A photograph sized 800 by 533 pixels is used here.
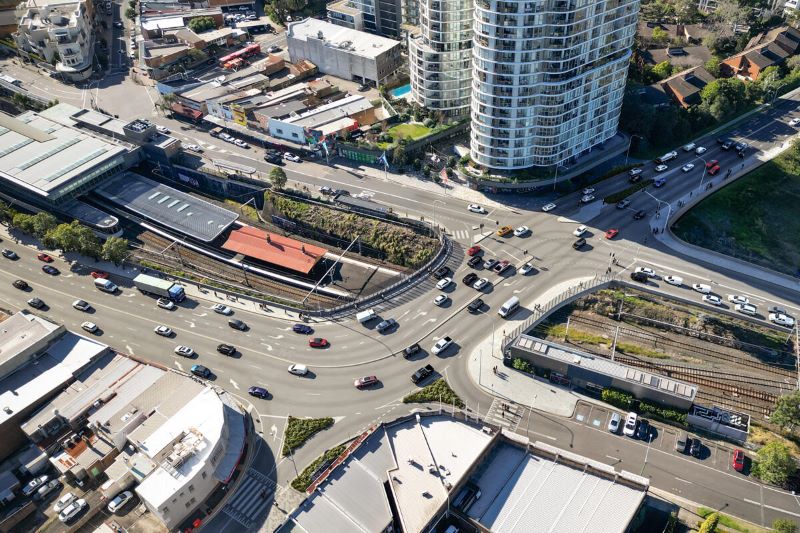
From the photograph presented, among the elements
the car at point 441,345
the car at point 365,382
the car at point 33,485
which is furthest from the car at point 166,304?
the car at point 441,345

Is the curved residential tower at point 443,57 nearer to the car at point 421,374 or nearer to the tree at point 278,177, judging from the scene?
the tree at point 278,177

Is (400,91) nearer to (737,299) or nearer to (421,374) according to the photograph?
(421,374)

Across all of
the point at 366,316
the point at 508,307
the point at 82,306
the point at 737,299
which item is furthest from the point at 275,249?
the point at 737,299

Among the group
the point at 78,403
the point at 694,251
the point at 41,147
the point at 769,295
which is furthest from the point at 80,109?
the point at 769,295

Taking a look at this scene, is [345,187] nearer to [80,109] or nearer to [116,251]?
[116,251]

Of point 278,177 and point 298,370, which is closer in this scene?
point 298,370

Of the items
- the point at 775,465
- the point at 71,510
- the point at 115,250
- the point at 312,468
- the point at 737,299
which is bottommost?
the point at 71,510

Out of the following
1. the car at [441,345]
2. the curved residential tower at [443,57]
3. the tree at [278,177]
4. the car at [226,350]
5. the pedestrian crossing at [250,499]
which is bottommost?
the pedestrian crossing at [250,499]

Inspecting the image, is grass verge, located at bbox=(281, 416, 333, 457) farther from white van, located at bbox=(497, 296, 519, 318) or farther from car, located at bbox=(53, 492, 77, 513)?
white van, located at bbox=(497, 296, 519, 318)
